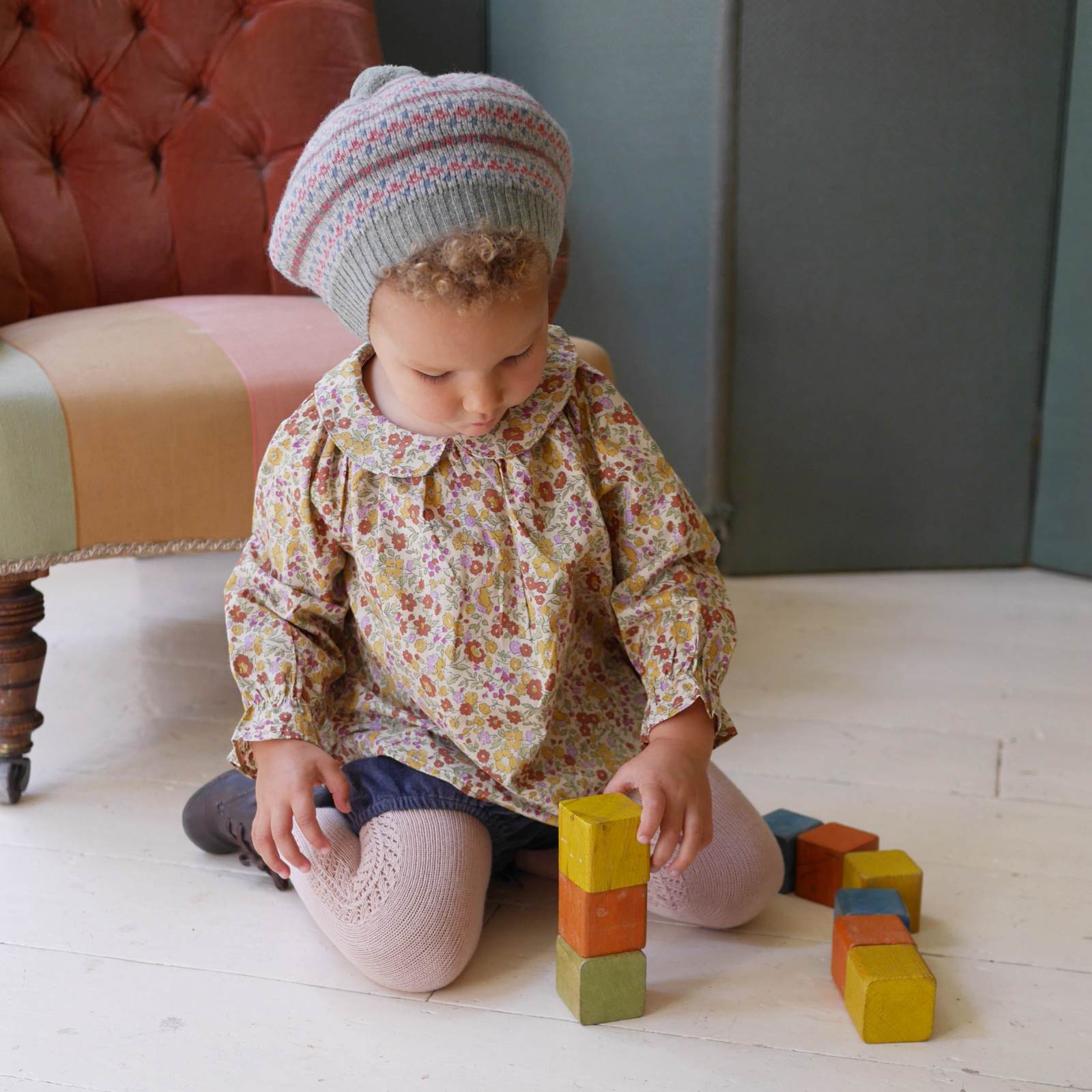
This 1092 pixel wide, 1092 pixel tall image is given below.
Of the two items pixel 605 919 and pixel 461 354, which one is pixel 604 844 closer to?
pixel 605 919

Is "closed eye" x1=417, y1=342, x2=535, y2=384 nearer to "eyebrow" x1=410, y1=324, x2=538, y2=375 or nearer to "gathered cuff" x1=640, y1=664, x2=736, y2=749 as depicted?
"eyebrow" x1=410, y1=324, x2=538, y2=375

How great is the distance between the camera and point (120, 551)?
3.65 feet

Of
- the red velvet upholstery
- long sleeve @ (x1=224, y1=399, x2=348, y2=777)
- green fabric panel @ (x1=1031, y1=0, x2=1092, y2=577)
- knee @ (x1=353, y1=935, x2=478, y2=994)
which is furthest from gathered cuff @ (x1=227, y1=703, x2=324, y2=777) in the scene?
green fabric panel @ (x1=1031, y1=0, x2=1092, y2=577)

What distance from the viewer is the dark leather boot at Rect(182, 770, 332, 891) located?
3.19 feet

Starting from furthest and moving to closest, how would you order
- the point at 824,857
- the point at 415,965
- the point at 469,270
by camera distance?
the point at 824,857, the point at 415,965, the point at 469,270

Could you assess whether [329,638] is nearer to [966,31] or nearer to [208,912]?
[208,912]

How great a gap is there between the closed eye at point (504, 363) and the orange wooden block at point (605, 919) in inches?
12.8

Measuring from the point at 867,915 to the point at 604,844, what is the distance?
22 centimetres

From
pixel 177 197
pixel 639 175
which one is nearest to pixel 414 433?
pixel 177 197

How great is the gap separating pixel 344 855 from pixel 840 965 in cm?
35

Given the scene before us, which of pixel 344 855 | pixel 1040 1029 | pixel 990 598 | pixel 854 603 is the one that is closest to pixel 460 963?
pixel 344 855

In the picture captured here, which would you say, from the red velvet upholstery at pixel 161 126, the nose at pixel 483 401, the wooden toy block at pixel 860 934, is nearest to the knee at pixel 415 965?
the wooden toy block at pixel 860 934

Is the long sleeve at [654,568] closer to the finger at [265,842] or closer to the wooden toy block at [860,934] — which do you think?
the wooden toy block at [860,934]

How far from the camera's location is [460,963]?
2.81 feet
